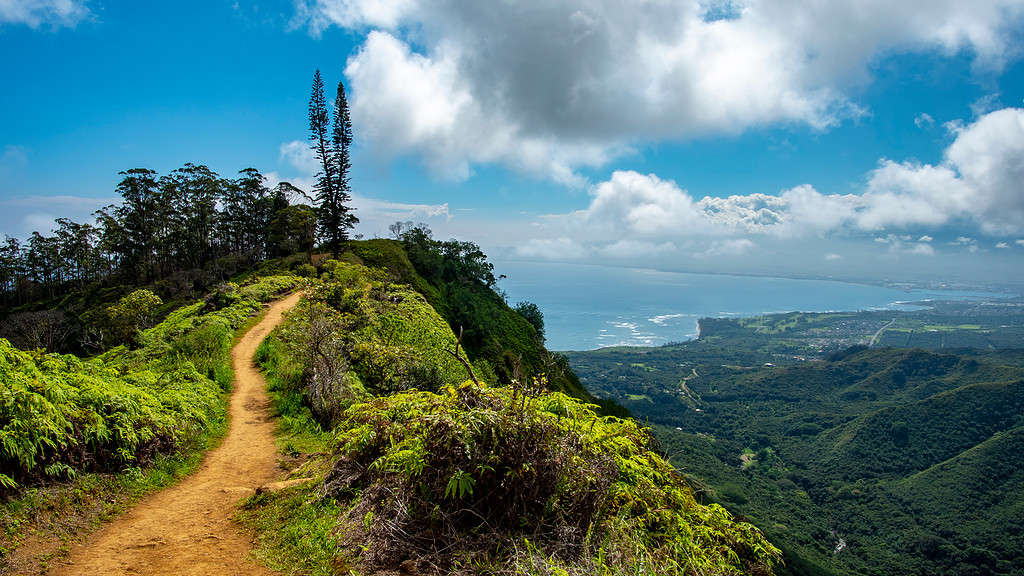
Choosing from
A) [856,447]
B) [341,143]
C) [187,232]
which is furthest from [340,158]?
[856,447]

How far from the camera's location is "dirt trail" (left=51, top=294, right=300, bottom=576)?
3782 mm

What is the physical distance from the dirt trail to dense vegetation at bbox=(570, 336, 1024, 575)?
19.4 metres

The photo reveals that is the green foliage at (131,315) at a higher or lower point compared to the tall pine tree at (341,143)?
lower

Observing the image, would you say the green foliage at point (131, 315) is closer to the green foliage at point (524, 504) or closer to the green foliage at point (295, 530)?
the green foliage at point (295, 530)

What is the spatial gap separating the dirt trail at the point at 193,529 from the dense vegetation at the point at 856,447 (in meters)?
19.4

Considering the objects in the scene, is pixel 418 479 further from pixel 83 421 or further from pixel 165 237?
pixel 165 237

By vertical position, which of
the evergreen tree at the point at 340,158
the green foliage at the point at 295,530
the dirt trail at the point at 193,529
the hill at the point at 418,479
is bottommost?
the dirt trail at the point at 193,529

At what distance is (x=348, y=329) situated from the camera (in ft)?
41.9

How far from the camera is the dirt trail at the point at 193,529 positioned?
378 cm

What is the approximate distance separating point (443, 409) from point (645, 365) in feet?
453

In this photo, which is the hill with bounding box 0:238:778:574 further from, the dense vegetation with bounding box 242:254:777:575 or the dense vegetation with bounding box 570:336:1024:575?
the dense vegetation with bounding box 570:336:1024:575

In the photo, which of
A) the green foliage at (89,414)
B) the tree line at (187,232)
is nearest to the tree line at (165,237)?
the tree line at (187,232)

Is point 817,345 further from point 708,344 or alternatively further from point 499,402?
point 499,402

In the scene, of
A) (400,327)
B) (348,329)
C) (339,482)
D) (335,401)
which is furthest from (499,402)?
(400,327)
